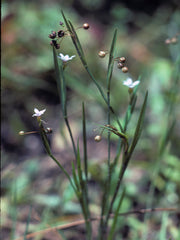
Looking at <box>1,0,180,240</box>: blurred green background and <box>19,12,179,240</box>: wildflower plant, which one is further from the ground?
<box>19,12,179,240</box>: wildflower plant

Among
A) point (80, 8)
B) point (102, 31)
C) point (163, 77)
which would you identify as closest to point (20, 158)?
point (163, 77)

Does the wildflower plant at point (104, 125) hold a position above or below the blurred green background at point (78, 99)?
above

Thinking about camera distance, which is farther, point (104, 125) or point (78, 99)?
point (78, 99)

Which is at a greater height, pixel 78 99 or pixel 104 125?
pixel 104 125

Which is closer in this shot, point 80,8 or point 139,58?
point 139,58

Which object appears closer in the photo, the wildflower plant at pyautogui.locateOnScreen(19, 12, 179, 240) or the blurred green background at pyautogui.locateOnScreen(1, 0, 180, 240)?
the wildflower plant at pyautogui.locateOnScreen(19, 12, 179, 240)

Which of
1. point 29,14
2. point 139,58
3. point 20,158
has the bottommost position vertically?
point 20,158

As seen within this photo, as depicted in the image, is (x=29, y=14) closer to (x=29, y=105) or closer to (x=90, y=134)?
(x=29, y=105)

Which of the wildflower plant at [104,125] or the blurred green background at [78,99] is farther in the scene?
the blurred green background at [78,99]
